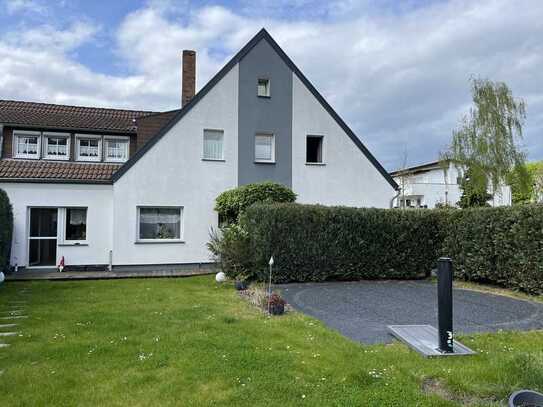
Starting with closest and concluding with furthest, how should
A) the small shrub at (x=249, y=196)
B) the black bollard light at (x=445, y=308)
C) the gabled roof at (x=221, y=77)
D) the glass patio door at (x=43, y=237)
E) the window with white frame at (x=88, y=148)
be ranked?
the black bollard light at (x=445, y=308)
the small shrub at (x=249, y=196)
the glass patio door at (x=43, y=237)
the gabled roof at (x=221, y=77)
the window with white frame at (x=88, y=148)

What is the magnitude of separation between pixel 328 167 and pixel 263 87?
4415 millimetres

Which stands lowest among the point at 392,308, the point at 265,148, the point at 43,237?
the point at 392,308

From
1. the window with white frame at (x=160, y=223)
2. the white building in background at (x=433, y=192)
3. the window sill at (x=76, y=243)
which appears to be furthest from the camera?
the white building in background at (x=433, y=192)

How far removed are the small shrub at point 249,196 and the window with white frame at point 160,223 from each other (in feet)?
6.18

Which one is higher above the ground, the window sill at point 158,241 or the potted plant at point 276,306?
the window sill at point 158,241

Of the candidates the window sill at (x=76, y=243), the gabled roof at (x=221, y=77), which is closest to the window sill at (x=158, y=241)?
the window sill at (x=76, y=243)

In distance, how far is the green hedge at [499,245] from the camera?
32.9ft

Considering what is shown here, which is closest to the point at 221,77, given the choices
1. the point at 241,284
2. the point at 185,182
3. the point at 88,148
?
the point at 185,182

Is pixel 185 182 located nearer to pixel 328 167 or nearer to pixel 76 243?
pixel 76 243

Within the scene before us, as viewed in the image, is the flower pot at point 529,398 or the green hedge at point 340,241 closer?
the flower pot at point 529,398

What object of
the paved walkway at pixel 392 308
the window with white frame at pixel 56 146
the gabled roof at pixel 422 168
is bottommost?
the paved walkway at pixel 392 308

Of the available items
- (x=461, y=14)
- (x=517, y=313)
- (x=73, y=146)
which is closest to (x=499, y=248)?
(x=517, y=313)

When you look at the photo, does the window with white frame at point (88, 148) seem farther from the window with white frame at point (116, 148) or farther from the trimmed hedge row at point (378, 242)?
the trimmed hedge row at point (378, 242)

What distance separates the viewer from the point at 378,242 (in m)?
13.2
